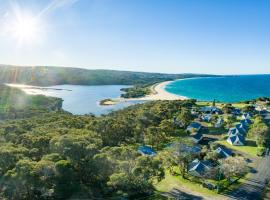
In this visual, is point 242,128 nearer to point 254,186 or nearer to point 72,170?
point 254,186

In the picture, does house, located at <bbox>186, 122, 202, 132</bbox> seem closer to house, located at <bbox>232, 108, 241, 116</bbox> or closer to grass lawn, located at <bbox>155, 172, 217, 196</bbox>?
house, located at <bbox>232, 108, 241, 116</bbox>

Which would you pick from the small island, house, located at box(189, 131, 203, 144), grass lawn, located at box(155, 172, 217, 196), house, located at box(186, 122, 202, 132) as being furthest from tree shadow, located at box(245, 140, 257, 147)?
the small island

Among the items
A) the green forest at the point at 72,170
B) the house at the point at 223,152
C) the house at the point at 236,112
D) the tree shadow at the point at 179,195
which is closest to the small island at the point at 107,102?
the house at the point at 236,112

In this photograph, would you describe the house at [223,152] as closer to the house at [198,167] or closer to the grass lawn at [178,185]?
the house at [198,167]

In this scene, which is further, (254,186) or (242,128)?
(242,128)

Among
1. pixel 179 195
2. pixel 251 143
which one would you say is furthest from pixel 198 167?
pixel 251 143

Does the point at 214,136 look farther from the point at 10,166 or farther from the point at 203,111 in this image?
the point at 10,166

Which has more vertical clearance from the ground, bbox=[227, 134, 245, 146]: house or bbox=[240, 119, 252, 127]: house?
bbox=[240, 119, 252, 127]: house
